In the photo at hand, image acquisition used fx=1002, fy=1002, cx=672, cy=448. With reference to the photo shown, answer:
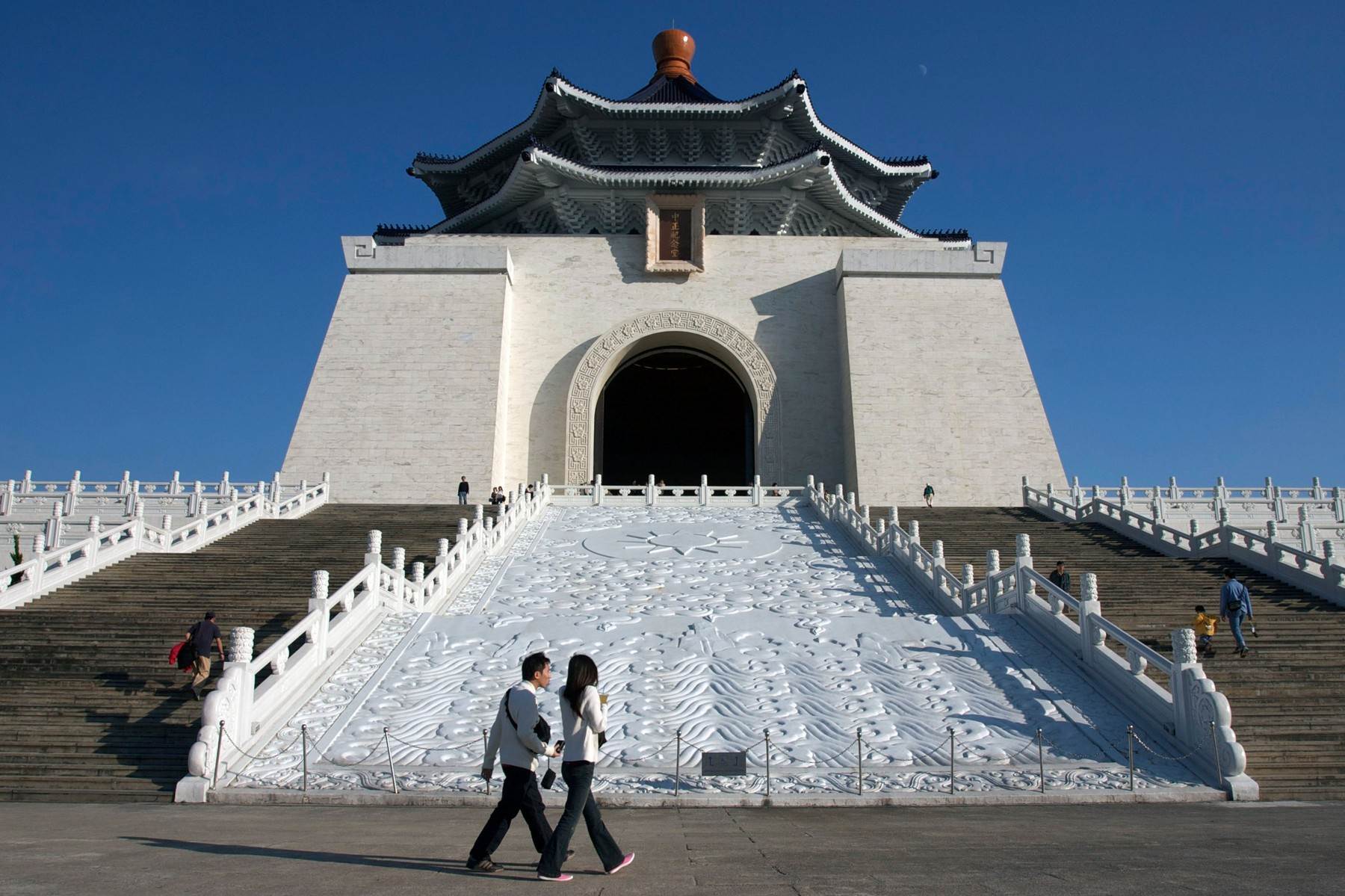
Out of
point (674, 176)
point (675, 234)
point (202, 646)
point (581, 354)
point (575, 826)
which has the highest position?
point (674, 176)

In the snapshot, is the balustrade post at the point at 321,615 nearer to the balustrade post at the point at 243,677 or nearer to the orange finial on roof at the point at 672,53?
the balustrade post at the point at 243,677

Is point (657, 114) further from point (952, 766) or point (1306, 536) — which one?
point (952, 766)

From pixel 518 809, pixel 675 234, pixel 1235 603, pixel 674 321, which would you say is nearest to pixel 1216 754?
pixel 1235 603

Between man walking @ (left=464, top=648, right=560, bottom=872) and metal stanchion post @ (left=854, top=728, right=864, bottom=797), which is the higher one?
man walking @ (left=464, top=648, right=560, bottom=872)

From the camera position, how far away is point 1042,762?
7.11 m

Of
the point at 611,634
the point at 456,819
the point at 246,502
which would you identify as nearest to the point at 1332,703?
the point at 611,634

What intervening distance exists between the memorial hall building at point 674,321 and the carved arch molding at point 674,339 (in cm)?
5

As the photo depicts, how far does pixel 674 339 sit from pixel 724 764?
720 inches

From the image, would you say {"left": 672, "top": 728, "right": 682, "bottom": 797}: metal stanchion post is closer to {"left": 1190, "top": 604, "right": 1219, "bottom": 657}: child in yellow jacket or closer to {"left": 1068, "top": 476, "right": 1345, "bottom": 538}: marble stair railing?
{"left": 1190, "top": 604, "right": 1219, "bottom": 657}: child in yellow jacket

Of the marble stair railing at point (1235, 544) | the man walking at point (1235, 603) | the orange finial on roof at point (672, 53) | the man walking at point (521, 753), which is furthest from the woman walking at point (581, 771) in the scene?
the orange finial on roof at point (672, 53)

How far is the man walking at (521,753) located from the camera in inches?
167

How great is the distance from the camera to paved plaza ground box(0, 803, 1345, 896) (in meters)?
3.76

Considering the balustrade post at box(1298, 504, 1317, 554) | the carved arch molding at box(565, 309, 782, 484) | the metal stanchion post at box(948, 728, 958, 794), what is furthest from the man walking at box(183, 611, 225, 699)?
the balustrade post at box(1298, 504, 1317, 554)

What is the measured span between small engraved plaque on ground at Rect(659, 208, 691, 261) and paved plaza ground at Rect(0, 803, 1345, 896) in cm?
1967
